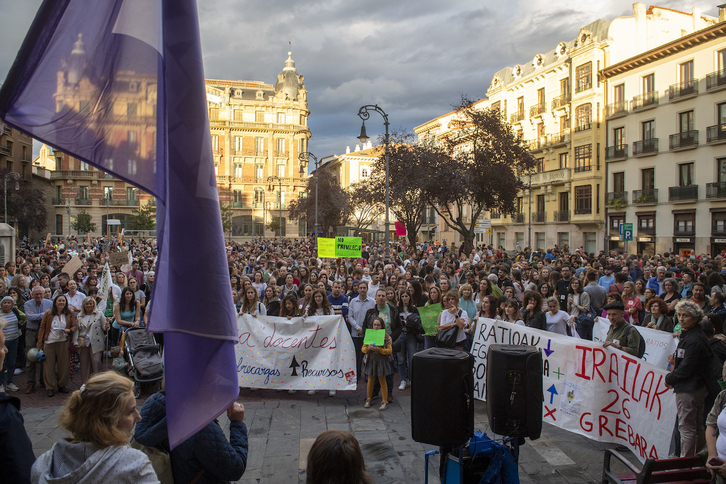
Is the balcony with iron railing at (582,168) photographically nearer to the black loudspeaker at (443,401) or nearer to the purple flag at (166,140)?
the black loudspeaker at (443,401)

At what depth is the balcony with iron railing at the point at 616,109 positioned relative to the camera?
35594mm

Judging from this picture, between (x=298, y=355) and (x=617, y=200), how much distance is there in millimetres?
34619

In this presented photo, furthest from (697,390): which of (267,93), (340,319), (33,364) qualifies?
(267,93)

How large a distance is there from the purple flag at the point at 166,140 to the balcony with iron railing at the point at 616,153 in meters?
39.1

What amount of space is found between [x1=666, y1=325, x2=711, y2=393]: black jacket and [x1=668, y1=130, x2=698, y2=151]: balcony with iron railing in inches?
1236

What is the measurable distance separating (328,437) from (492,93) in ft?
171

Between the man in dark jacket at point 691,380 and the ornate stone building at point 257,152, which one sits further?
the ornate stone building at point 257,152

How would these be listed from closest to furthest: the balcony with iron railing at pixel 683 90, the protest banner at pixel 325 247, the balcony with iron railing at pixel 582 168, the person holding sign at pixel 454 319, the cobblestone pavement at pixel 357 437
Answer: the cobblestone pavement at pixel 357 437 < the person holding sign at pixel 454 319 < the protest banner at pixel 325 247 < the balcony with iron railing at pixel 683 90 < the balcony with iron railing at pixel 582 168

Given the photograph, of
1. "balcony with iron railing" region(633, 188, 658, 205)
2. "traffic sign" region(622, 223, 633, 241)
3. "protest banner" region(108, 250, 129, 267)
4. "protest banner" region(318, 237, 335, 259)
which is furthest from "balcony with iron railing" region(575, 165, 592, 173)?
"protest banner" region(108, 250, 129, 267)

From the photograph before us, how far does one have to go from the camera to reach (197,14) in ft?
7.02

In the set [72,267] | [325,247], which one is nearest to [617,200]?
[325,247]

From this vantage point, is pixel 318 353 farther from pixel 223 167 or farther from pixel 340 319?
pixel 223 167

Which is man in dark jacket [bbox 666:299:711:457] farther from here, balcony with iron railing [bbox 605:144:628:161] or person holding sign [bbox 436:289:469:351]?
balcony with iron railing [bbox 605:144:628:161]

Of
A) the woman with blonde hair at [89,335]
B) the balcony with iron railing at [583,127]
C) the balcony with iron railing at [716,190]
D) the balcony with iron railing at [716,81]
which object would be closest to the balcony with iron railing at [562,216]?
the balcony with iron railing at [583,127]
